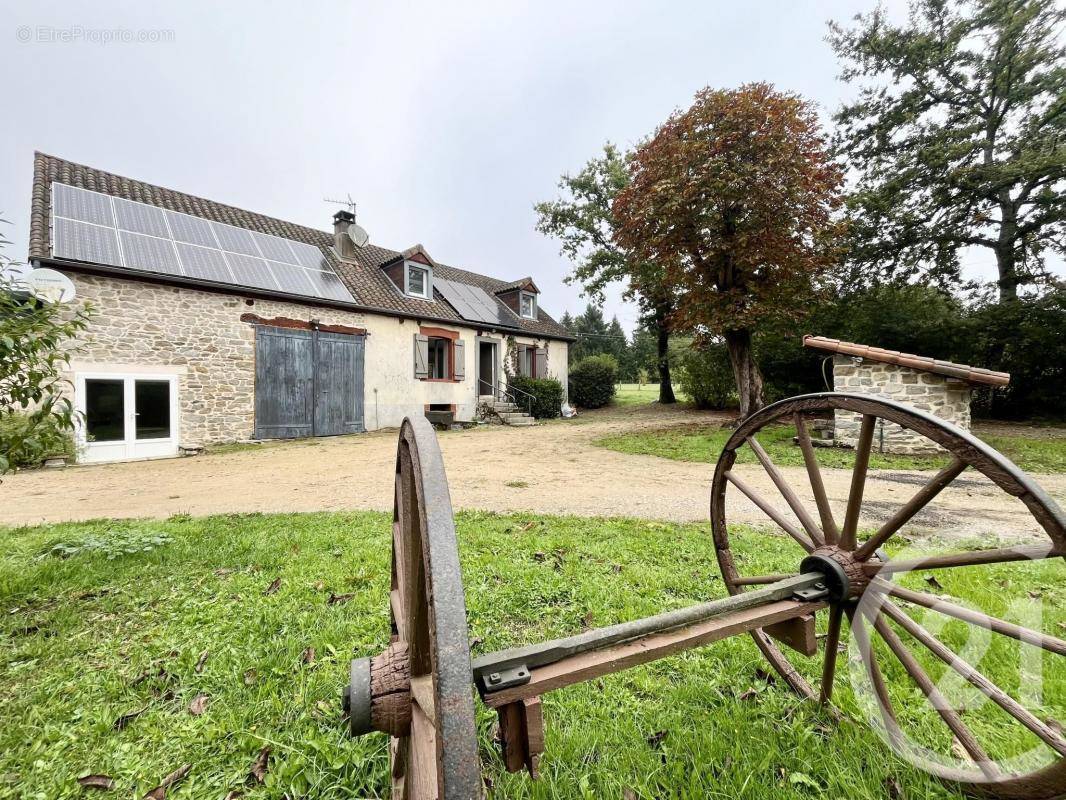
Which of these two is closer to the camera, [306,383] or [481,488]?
[481,488]

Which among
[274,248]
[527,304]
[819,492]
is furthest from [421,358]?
[819,492]

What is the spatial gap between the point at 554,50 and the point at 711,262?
909 cm

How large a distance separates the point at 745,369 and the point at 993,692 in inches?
413

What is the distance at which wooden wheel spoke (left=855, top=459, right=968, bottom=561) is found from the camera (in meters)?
1.24

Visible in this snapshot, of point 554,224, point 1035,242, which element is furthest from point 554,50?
point 1035,242

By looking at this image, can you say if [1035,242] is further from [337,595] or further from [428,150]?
[428,150]

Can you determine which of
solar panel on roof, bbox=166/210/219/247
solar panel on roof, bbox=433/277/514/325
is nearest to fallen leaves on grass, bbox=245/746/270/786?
solar panel on roof, bbox=166/210/219/247

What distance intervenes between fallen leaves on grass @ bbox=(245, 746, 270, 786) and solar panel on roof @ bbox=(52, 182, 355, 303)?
36.0 feet

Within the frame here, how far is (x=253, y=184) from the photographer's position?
18.9 m

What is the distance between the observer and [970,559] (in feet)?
4.10

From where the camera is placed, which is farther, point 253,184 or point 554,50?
point 253,184

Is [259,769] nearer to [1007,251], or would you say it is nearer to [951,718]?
[951,718]

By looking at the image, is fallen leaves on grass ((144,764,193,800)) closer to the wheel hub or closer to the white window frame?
the wheel hub
